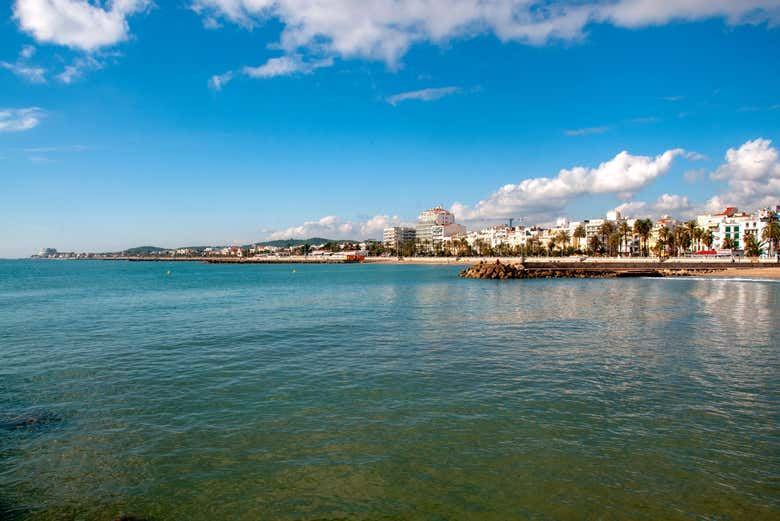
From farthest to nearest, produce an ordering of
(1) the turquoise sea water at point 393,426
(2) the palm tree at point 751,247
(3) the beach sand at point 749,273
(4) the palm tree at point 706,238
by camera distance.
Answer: (4) the palm tree at point 706,238 → (2) the palm tree at point 751,247 → (3) the beach sand at point 749,273 → (1) the turquoise sea water at point 393,426

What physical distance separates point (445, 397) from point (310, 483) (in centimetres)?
510

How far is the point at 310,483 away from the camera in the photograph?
8.09 metres

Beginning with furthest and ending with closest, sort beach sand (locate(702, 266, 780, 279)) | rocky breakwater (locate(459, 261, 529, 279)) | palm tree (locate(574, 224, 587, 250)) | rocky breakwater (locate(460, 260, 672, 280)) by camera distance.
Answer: palm tree (locate(574, 224, 587, 250)) → rocky breakwater (locate(460, 260, 672, 280)) → rocky breakwater (locate(459, 261, 529, 279)) → beach sand (locate(702, 266, 780, 279))

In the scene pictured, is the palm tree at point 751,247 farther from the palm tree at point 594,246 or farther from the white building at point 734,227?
the palm tree at point 594,246

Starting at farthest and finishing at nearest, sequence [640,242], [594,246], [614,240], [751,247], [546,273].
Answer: [640,242] → [594,246] → [614,240] → [751,247] → [546,273]

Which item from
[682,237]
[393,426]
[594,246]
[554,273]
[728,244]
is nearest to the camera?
[393,426]

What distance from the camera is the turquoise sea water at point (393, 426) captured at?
754 centimetres

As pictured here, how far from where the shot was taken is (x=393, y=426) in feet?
34.3

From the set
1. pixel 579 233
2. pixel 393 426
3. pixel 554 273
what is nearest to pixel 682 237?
pixel 554 273

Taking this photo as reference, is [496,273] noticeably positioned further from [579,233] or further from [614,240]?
[579,233]

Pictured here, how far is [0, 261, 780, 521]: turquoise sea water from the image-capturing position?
7535 millimetres

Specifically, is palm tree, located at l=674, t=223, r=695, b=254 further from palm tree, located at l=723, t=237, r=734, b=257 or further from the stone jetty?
the stone jetty

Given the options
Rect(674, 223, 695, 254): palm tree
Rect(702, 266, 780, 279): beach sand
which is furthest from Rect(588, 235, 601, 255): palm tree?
Rect(702, 266, 780, 279): beach sand

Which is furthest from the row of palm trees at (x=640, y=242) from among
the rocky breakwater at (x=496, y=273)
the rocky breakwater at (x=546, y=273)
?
the rocky breakwater at (x=496, y=273)
